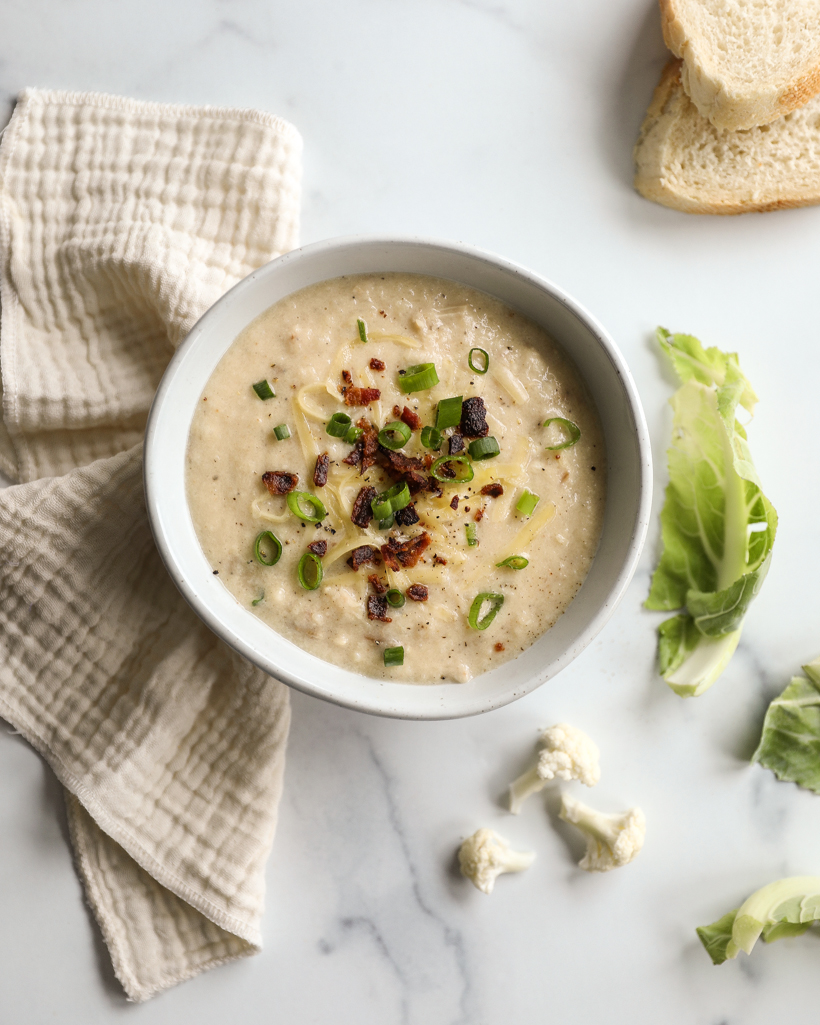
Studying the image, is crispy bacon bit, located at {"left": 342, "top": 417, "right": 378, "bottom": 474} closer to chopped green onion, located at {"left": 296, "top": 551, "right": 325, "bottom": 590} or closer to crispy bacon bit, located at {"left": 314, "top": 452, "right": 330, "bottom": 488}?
crispy bacon bit, located at {"left": 314, "top": 452, "right": 330, "bottom": 488}

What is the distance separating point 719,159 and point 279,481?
2.01 metres

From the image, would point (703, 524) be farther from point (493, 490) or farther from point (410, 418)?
point (410, 418)

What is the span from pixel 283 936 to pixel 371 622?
1.29 meters

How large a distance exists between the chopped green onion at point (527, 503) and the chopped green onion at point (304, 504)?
1.73 ft

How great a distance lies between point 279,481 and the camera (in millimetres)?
2232

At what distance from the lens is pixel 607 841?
9.17ft

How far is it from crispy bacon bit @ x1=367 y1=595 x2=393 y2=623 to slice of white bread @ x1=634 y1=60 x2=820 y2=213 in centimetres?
172

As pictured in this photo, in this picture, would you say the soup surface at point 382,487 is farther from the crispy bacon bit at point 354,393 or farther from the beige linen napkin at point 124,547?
the beige linen napkin at point 124,547

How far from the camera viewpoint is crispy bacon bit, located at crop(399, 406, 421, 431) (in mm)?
2258

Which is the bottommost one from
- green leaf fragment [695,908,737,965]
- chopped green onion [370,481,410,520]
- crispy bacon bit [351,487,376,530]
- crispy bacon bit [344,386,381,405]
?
green leaf fragment [695,908,737,965]

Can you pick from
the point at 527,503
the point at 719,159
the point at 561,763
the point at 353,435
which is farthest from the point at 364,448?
the point at 719,159

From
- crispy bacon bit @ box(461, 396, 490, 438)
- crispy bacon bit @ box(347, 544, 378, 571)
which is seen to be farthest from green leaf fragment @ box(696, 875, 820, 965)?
crispy bacon bit @ box(461, 396, 490, 438)

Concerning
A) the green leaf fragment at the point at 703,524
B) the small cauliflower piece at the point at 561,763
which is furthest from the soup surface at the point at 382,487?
the green leaf fragment at the point at 703,524

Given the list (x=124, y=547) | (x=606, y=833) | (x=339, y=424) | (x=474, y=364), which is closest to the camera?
(x=339, y=424)
